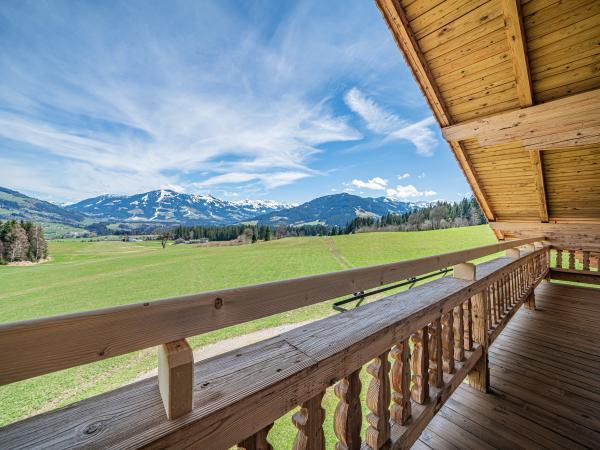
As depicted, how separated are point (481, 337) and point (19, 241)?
57.3 feet

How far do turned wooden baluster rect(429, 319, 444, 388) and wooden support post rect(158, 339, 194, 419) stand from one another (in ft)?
4.14

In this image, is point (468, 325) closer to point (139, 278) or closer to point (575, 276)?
point (575, 276)

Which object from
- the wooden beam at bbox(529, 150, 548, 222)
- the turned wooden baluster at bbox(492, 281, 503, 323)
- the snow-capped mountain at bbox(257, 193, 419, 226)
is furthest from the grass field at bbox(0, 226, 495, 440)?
the snow-capped mountain at bbox(257, 193, 419, 226)

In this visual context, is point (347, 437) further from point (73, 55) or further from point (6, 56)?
point (73, 55)

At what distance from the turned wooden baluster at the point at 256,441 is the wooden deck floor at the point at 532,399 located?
4.65 feet

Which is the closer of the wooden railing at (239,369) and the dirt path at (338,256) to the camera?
the wooden railing at (239,369)

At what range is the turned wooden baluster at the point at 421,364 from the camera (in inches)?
48.6

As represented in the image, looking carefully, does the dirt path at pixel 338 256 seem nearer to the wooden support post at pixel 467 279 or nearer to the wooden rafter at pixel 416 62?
the wooden rafter at pixel 416 62

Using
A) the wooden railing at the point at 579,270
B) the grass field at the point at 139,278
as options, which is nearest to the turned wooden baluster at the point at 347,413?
the grass field at the point at 139,278

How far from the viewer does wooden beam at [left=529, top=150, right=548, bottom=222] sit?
3627mm

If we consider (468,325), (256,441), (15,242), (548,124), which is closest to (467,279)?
(468,325)

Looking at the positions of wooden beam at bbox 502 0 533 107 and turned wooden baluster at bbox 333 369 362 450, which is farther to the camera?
wooden beam at bbox 502 0 533 107

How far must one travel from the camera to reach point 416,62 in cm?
304

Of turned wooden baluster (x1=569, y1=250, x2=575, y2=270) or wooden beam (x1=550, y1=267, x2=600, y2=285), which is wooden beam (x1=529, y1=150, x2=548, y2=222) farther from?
wooden beam (x1=550, y1=267, x2=600, y2=285)
